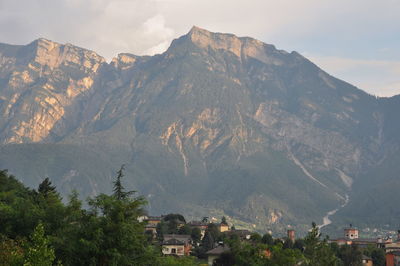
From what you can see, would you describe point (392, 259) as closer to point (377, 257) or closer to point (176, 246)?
point (377, 257)

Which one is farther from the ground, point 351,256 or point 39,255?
point 351,256

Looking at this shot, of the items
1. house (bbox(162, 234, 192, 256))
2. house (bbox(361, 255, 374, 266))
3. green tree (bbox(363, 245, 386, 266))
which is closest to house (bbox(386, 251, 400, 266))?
green tree (bbox(363, 245, 386, 266))

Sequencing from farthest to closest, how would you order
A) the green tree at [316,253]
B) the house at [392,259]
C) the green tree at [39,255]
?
the house at [392,259]
the green tree at [316,253]
the green tree at [39,255]

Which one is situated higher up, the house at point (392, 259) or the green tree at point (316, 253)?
the house at point (392, 259)

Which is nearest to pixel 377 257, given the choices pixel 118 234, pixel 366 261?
pixel 366 261

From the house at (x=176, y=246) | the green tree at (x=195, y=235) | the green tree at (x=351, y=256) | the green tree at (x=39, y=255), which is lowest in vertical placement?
the green tree at (x=39, y=255)

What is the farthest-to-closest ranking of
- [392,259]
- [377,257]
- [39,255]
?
[392,259], [377,257], [39,255]

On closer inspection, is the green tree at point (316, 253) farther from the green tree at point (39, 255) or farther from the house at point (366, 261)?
the house at point (366, 261)

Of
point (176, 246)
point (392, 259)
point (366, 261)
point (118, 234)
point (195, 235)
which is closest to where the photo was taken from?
point (118, 234)


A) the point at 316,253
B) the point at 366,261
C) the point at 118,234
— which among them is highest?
the point at 366,261

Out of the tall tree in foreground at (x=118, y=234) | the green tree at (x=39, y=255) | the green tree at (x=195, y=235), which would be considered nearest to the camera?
the green tree at (x=39, y=255)

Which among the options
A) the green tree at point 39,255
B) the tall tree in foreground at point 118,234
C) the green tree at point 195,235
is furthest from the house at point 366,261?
the green tree at point 39,255

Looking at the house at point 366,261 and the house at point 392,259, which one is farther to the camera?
the house at point 392,259

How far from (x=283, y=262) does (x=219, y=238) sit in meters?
78.8
